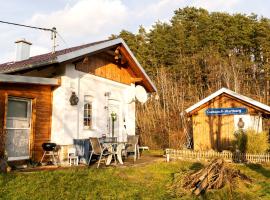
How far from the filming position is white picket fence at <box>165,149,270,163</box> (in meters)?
11.8

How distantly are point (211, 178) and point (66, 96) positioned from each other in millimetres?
5940

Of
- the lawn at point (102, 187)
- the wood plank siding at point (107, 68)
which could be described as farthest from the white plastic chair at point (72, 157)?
the wood plank siding at point (107, 68)

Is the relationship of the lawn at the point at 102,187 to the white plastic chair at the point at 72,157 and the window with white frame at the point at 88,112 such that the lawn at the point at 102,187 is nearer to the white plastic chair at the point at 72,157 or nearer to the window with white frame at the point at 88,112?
the white plastic chair at the point at 72,157

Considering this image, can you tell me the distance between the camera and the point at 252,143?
42.0ft

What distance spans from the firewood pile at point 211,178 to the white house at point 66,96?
5197mm

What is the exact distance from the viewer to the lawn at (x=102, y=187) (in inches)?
264

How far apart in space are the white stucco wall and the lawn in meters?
2.61

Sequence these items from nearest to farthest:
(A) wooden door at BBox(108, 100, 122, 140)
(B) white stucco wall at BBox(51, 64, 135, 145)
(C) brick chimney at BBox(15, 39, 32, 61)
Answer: (B) white stucco wall at BBox(51, 64, 135, 145)
(A) wooden door at BBox(108, 100, 122, 140)
(C) brick chimney at BBox(15, 39, 32, 61)

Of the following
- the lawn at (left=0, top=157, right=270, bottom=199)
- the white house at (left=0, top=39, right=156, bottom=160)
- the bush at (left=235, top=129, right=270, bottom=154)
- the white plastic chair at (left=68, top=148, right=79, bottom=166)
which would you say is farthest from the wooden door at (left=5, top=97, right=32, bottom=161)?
the bush at (left=235, top=129, right=270, bottom=154)

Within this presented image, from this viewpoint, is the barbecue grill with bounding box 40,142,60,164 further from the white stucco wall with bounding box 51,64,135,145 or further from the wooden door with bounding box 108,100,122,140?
the wooden door with bounding box 108,100,122,140

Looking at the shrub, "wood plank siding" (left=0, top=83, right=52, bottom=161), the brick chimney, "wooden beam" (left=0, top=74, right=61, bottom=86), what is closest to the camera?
"wooden beam" (left=0, top=74, right=61, bottom=86)

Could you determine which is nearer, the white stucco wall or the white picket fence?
the white stucco wall

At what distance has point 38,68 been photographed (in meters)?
10.9

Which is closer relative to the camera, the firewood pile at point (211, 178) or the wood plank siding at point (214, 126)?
the firewood pile at point (211, 178)
